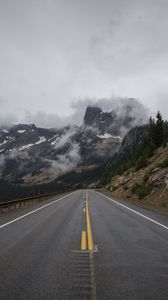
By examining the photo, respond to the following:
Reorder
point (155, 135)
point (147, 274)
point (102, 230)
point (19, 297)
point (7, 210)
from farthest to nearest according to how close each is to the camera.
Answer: point (155, 135) → point (7, 210) → point (102, 230) → point (147, 274) → point (19, 297)

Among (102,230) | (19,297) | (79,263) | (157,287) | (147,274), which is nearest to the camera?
(19,297)

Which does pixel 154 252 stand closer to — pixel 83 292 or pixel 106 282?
pixel 106 282

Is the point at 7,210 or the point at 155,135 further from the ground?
the point at 155,135

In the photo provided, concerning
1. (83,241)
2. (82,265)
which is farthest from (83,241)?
(82,265)

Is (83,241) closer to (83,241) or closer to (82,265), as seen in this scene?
(83,241)

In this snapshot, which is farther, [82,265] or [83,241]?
[83,241]

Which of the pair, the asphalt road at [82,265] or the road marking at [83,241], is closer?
the asphalt road at [82,265]

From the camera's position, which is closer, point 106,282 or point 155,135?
point 106,282

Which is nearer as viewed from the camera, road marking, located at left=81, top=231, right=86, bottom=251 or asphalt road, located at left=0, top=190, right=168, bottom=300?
asphalt road, located at left=0, top=190, right=168, bottom=300

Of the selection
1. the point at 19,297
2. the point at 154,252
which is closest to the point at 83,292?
the point at 19,297

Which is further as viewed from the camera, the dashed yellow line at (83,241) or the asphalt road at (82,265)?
the dashed yellow line at (83,241)

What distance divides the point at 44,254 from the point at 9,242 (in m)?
2.22

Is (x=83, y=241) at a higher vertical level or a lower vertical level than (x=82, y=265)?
higher

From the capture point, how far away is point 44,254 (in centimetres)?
866
